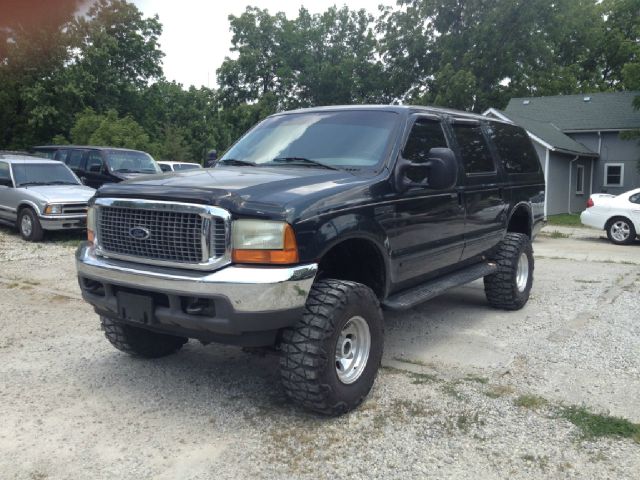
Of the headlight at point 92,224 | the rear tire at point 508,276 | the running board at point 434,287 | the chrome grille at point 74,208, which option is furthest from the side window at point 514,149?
the chrome grille at point 74,208

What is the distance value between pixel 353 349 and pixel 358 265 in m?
0.67

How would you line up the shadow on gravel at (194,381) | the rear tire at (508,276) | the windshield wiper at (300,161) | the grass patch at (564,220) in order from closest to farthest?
the shadow on gravel at (194,381)
the windshield wiper at (300,161)
the rear tire at (508,276)
the grass patch at (564,220)

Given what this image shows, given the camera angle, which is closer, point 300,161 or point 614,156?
point 300,161

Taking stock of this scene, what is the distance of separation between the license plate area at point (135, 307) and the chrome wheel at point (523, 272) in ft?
15.2

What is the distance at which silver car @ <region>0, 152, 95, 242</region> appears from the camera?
1181 centimetres

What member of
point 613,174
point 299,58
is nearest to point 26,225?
point 613,174

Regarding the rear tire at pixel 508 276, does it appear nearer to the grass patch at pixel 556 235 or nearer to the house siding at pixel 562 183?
the grass patch at pixel 556 235

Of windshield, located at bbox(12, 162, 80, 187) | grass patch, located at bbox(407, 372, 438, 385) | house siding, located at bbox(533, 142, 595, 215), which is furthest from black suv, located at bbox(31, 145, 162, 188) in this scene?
house siding, located at bbox(533, 142, 595, 215)

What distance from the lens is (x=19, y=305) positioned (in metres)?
6.91

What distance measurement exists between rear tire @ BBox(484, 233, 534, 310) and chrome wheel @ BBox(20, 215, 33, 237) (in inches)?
367

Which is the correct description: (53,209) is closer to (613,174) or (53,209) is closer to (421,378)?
(421,378)

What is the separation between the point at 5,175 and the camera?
1285 cm

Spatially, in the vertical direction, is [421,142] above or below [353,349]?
above

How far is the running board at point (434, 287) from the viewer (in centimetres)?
458
